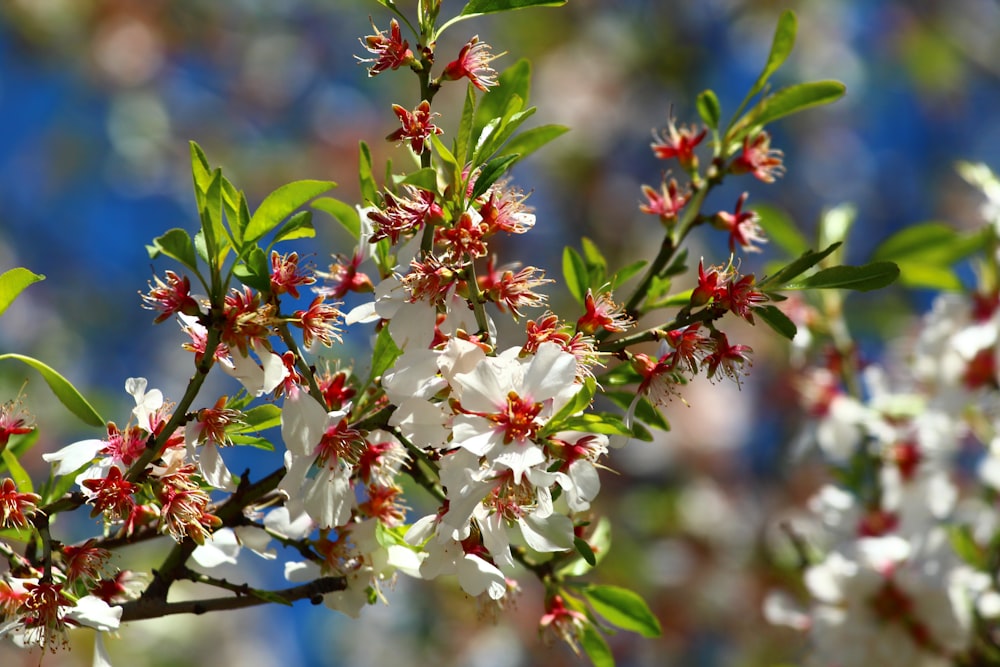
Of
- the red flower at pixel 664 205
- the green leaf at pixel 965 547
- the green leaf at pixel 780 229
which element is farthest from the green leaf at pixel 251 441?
the green leaf at pixel 965 547

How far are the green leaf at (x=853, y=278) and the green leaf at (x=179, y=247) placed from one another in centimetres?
48

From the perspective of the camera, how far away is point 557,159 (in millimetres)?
4617

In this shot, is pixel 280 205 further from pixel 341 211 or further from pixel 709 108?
pixel 709 108

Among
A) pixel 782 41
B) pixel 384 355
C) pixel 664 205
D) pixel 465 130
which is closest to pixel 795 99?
pixel 782 41

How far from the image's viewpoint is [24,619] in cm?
79

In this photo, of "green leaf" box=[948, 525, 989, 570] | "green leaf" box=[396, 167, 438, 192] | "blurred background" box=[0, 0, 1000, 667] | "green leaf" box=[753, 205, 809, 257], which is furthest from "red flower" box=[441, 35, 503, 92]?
"blurred background" box=[0, 0, 1000, 667]

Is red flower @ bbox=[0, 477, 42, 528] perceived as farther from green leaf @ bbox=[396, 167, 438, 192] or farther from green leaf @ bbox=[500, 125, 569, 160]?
green leaf @ bbox=[500, 125, 569, 160]

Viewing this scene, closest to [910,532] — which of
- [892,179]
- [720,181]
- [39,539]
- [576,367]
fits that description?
[720,181]

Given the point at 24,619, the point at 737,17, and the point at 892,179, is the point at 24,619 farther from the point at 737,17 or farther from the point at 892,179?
the point at 892,179

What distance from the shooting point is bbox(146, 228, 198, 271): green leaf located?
79 cm

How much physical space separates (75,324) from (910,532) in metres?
4.21

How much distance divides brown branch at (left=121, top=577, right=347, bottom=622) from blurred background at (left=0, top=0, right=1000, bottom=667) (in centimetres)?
285

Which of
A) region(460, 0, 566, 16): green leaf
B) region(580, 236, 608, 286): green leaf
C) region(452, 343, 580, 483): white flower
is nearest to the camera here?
region(452, 343, 580, 483): white flower

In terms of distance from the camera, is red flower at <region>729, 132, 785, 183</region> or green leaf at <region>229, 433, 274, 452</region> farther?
red flower at <region>729, 132, 785, 183</region>
